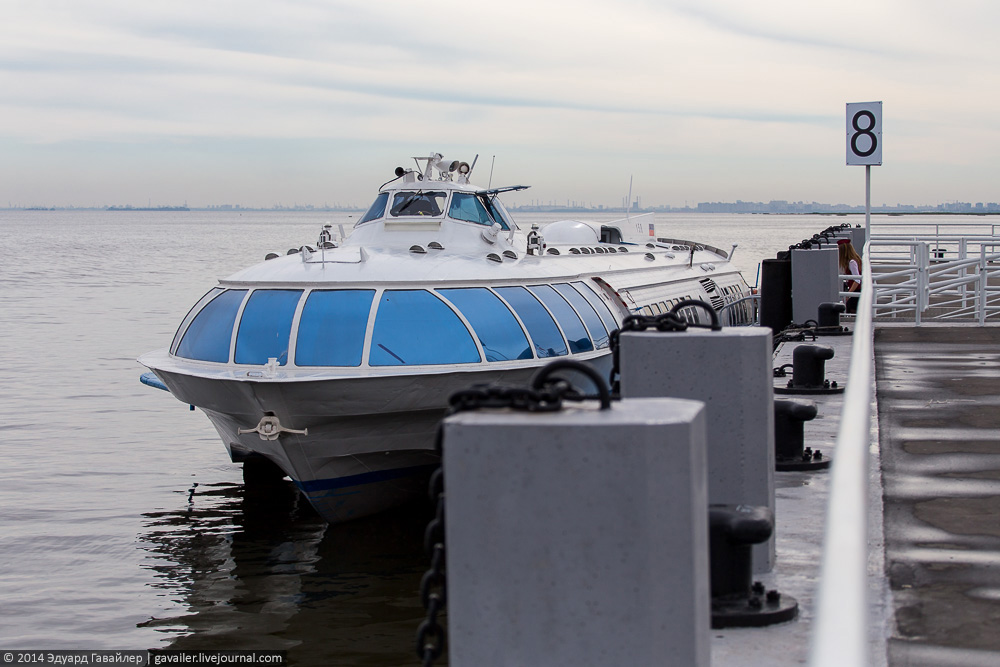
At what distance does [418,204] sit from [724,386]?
10900mm

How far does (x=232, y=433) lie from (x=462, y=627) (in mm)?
10497

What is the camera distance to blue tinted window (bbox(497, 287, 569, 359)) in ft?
42.8

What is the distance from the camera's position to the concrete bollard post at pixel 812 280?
15.2 meters

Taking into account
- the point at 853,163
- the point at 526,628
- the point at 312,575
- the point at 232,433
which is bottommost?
the point at 312,575

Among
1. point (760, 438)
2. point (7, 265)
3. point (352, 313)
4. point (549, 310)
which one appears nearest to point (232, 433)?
point (352, 313)

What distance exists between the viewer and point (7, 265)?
80875 mm

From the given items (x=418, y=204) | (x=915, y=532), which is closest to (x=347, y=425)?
(x=418, y=204)

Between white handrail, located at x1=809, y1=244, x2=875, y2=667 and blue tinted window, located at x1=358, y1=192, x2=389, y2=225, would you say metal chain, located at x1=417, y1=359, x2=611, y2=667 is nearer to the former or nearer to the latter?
white handrail, located at x1=809, y1=244, x2=875, y2=667

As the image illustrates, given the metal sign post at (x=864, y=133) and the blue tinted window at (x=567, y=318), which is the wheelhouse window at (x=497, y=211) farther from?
the metal sign post at (x=864, y=133)

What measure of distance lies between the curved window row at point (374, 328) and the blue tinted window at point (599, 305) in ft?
5.07

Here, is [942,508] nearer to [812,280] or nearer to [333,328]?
[333,328]

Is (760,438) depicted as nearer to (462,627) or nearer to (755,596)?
(755,596)

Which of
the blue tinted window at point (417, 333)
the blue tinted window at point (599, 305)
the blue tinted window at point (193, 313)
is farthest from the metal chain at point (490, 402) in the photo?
the blue tinted window at point (599, 305)

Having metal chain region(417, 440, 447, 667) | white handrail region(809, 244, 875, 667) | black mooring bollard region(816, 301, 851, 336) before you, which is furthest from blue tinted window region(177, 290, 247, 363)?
white handrail region(809, 244, 875, 667)
